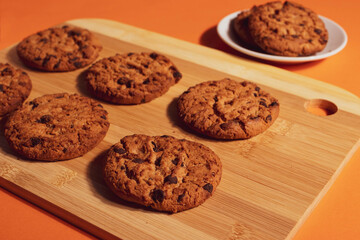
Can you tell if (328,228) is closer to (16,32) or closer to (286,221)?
(286,221)

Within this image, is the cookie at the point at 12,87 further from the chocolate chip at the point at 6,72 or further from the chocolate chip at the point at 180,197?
the chocolate chip at the point at 180,197

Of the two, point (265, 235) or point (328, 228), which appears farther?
point (328, 228)

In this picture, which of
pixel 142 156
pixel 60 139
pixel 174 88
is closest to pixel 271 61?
pixel 174 88

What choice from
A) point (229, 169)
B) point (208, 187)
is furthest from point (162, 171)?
point (229, 169)

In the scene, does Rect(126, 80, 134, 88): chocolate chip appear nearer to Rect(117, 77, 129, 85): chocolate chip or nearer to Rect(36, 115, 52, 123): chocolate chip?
Rect(117, 77, 129, 85): chocolate chip

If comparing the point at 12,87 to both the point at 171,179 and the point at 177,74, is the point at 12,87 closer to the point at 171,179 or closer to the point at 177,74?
the point at 177,74

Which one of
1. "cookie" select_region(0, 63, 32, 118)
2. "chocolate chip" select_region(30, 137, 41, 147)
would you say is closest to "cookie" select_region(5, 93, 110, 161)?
"chocolate chip" select_region(30, 137, 41, 147)
